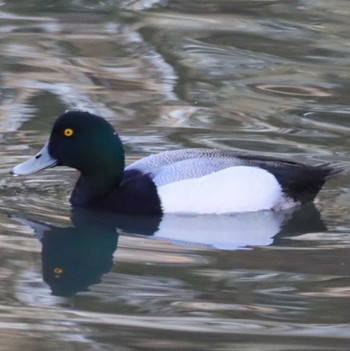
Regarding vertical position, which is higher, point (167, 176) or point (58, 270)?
point (167, 176)

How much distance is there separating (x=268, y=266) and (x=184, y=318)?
1.12 meters

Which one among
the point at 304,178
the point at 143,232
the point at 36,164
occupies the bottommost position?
the point at 143,232

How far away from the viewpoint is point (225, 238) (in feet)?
25.5

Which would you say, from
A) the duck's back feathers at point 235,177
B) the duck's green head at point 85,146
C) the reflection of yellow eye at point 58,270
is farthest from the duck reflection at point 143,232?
the duck's green head at point 85,146

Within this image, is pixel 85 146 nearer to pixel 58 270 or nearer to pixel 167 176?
pixel 167 176

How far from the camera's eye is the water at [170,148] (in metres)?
6.04

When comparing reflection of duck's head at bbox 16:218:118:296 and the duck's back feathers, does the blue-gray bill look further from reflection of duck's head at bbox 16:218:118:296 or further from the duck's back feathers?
the duck's back feathers

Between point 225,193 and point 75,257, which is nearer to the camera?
point 75,257

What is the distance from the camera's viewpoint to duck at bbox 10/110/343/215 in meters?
8.30

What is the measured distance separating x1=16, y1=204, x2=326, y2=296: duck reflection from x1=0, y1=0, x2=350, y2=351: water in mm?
16

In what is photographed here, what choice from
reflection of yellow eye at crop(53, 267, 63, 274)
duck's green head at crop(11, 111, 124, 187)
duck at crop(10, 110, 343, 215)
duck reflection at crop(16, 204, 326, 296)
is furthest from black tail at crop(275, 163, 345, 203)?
reflection of yellow eye at crop(53, 267, 63, 274)

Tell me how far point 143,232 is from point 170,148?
1.75m

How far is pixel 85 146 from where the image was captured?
8.48 meters

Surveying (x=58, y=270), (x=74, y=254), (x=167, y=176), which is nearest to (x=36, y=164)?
(x=167, y=176)
